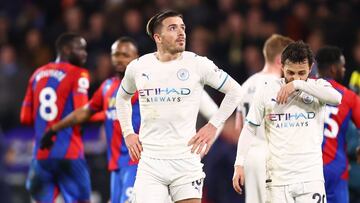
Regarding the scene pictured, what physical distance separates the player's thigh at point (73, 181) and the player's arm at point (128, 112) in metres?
2.68

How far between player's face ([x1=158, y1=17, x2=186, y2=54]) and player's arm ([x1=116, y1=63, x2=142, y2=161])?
397mm

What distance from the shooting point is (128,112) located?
28.5 ft

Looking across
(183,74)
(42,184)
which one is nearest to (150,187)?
(183,74)

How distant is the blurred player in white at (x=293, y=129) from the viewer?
8.15 m

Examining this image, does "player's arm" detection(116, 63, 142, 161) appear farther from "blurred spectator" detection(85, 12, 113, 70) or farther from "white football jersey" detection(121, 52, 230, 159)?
"blurred spectator" detection(85, 12, 113, 70)

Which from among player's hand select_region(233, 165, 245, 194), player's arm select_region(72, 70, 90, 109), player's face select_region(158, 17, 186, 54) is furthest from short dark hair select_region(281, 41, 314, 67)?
player's arm select_region(72, 70, 90, 109)

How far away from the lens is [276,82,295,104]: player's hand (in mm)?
8094

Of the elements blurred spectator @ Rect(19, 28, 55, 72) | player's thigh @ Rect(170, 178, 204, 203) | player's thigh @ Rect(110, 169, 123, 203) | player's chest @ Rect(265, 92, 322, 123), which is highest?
blurred spectator @ Rect(19, 28, 55, 72)

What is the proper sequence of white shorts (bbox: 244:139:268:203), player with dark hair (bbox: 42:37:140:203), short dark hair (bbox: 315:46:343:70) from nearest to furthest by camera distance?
white shorts (bbox: 244:139:268:203) < short dark hair (bbox: 315:46:343:70) < player with dark hair (bbox: 42:37:140:203)

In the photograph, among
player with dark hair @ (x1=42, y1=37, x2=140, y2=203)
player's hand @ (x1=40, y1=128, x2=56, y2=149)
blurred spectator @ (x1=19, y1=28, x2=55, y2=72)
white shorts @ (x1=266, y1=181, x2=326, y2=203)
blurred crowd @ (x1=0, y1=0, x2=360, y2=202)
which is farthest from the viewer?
blurred spectator @ (x1=19, y1=28, x2=55, y2=72)

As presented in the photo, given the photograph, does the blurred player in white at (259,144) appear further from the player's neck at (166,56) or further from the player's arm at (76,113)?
the player's arm at (76,113)

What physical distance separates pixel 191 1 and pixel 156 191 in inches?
356

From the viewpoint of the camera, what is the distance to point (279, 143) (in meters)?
8.28

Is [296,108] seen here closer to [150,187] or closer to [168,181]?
[168,181]
